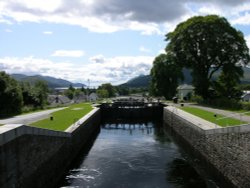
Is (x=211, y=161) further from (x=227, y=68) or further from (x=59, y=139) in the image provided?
(x=227, y=68)

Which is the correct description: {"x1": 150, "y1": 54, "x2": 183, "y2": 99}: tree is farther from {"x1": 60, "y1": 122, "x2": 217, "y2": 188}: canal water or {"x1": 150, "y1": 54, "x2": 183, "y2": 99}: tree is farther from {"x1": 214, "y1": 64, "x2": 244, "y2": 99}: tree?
{"x1": 60, "y1": 122, "x2": 217, "y2": 188}: canal water

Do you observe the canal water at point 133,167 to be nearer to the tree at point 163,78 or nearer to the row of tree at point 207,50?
the row of tree at point 207,50

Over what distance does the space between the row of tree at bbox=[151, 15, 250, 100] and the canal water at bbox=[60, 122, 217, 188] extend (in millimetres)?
21650

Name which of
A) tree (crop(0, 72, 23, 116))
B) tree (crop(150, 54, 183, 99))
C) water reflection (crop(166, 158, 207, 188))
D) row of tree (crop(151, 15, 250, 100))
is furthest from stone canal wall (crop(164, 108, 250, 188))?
tree (crop(150, 54, 183, 99))

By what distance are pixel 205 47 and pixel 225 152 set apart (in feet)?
109

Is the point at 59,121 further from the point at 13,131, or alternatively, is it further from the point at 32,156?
the point at 13,131

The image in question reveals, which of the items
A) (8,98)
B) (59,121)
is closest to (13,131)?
(59,121)

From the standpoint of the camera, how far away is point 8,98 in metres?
35.3

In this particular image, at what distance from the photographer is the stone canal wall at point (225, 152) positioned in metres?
15.0

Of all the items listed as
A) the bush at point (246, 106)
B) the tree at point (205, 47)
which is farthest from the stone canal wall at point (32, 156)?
the tree at point (205, 47)

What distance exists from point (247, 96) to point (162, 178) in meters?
71.2

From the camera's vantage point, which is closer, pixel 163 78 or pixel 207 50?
pixel 207 50

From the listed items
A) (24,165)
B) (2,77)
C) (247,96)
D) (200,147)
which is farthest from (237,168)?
(247,96)

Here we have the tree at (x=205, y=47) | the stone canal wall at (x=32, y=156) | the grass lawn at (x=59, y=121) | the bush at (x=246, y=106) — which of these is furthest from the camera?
the tree at (x=205, y=47)
